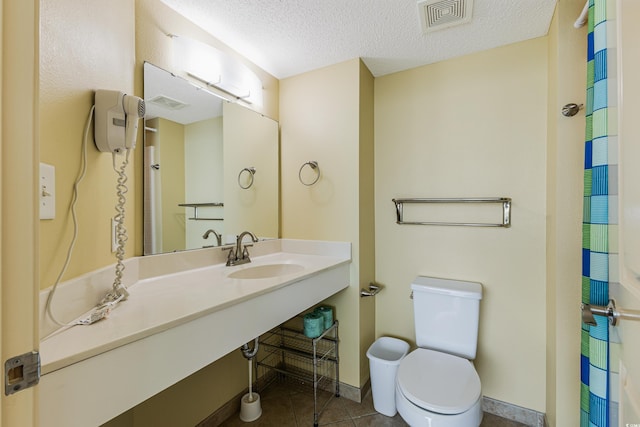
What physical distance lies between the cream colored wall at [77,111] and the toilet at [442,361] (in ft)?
4.58

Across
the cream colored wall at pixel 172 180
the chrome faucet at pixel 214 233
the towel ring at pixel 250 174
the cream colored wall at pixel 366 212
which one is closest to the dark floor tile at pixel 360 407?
the cream colored wall at pixel 366 212

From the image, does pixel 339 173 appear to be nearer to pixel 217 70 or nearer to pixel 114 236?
pixel 217 70

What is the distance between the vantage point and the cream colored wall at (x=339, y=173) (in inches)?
71.5

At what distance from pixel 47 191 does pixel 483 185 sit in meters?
1.99

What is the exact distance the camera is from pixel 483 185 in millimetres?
1706

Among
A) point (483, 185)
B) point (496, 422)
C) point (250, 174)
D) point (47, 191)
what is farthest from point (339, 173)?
point (496, 422)

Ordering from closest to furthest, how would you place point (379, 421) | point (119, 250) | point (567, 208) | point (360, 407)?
1. point (119, 250)
2. point (567, 208)
3. point (379, 421)
4. point (360, 407)

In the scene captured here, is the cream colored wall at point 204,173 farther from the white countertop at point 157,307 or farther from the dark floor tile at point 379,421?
the dark floor tile at point 379,421

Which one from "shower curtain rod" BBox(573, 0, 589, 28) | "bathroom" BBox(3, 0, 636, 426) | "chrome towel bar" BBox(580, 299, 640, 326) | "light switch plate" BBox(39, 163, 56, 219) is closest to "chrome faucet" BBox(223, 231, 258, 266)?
"bathroom" BBox(3, 0, 636, 426)

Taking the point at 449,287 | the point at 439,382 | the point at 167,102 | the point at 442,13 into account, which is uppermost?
the point at 442,13

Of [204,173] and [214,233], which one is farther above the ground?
[204,173]

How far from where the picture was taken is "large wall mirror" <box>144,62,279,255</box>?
1.32 m

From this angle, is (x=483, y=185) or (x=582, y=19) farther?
(x=483, y=185)

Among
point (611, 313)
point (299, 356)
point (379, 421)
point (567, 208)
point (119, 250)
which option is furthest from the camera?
point (299, 356)
